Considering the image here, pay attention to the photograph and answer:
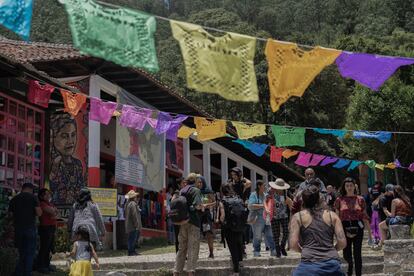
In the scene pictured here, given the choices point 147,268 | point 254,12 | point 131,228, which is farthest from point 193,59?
point 254,12

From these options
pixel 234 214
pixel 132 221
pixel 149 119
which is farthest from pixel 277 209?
pixel 149 119

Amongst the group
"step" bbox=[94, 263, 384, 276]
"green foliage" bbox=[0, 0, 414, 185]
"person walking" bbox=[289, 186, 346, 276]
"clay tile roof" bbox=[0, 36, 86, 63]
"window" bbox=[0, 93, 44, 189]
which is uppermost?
"green foliage" bbox=[0, 0, 414, 185]

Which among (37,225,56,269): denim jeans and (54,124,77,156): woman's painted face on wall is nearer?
(37,225,56,269): denim jeans

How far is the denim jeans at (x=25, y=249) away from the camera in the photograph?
926cm

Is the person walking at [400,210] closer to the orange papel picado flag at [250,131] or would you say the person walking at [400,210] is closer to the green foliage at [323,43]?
the green foliage at [323,43]

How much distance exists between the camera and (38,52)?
15625 mm

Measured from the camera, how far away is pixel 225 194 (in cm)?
1022

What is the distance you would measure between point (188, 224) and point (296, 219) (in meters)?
3.73

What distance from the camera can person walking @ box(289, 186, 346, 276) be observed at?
5508 millimetres

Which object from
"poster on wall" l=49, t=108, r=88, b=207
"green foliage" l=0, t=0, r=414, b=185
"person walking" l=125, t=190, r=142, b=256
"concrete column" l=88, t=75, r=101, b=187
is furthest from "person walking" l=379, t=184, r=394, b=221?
"poster on wall" l=49, t=108, r=88, b=207

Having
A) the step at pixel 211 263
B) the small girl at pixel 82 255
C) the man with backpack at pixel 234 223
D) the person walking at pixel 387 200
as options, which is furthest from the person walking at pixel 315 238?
the person walking at pixel 387 200

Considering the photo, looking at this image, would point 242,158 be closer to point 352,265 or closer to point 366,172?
point 366,172

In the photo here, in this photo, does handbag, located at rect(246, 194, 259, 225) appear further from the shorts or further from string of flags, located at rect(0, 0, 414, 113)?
string of flags, located at rect(0, 0, 414, 113)

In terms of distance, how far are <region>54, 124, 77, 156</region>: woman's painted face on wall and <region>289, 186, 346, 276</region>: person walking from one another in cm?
1111
